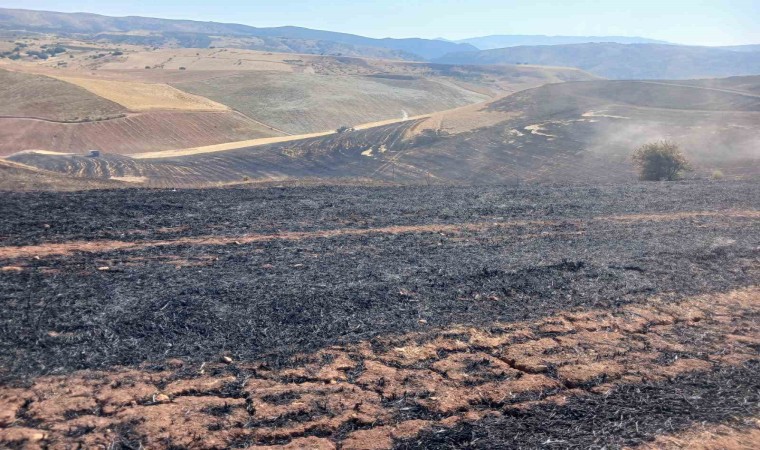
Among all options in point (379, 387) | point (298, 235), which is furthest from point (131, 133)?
point (379, 387)

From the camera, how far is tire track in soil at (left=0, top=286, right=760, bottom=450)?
6422 mm

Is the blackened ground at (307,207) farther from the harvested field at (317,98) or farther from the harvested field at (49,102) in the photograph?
the harvested field at (317,98)

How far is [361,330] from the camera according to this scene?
9.12 m

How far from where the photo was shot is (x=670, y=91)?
237 ft

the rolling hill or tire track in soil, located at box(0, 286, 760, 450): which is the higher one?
the rolling hill

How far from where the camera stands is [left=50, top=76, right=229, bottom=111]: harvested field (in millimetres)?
63062

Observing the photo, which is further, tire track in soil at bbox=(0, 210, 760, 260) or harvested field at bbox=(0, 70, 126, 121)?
harvested field at bbox=(0, 70, 126, 121)

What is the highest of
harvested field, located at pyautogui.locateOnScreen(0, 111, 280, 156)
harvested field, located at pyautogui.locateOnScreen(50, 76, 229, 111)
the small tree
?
harvested field, located at pyautogui.locateOnScreen(50, 76, 229, 111)

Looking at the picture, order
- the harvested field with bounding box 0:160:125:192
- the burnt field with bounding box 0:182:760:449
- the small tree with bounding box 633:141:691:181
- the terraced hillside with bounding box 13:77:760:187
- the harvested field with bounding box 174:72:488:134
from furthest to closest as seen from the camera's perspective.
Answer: the harvested field with bounding box 174:72:488:134 → the terraced hillside with bounding box 13:77:760:187 → the small tree with bounding box 633:141:691:181 → the harvested field with bounding box 0:160:125:192 → the burnt field with bounding box 0:182:760:449

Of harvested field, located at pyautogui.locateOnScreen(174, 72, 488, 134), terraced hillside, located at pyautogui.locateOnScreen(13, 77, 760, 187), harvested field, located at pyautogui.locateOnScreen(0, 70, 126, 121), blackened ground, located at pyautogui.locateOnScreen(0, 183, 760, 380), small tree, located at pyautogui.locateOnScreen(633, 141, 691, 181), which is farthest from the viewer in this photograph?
Answer: harvested field, located at pyautogui.locateOnScreen(174, 72, 488, 134)

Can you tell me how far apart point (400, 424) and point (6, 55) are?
5693 inches

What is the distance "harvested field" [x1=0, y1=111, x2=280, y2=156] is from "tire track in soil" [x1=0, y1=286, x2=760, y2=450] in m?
46.4

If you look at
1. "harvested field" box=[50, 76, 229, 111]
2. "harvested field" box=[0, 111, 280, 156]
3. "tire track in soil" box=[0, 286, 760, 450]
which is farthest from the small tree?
"harvested field" box=[50, 76, 229, 111]

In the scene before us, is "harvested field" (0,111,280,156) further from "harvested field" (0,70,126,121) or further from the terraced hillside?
the terraced hillside
